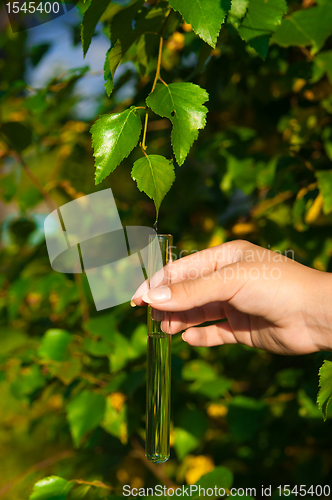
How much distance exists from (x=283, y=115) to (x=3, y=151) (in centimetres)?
68

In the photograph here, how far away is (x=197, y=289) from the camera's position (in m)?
0.49

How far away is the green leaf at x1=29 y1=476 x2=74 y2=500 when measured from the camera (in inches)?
20.4

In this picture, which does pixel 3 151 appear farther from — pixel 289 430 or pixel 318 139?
pixel 289 430

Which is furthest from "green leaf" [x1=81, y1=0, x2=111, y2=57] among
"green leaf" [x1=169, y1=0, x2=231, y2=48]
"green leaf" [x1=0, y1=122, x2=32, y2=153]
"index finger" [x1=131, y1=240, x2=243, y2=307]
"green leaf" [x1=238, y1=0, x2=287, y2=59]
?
"green leaf" [x1=0, y1=122, x2=32, y2=153]

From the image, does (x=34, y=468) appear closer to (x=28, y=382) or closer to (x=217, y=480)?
(x=28, y=382)

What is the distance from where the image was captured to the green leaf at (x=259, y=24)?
1.63 ft

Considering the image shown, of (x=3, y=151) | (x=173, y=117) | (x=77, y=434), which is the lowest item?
(x=77, y=434)

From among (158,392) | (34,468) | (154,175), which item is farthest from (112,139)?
(34,468)

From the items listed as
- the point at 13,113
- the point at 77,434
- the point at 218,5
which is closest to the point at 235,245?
the point at 218,5

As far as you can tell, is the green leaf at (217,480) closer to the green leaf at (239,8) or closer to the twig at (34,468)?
the twig at (34,468)

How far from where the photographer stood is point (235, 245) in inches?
22.4

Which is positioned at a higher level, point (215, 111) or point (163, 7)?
point (163, 7)

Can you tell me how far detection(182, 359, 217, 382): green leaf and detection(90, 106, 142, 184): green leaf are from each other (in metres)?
0.65

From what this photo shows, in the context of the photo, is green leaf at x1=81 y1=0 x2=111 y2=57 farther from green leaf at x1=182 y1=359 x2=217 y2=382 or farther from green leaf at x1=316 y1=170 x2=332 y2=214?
green leaf at x1=182 y1=359 x2=217 y2=382
